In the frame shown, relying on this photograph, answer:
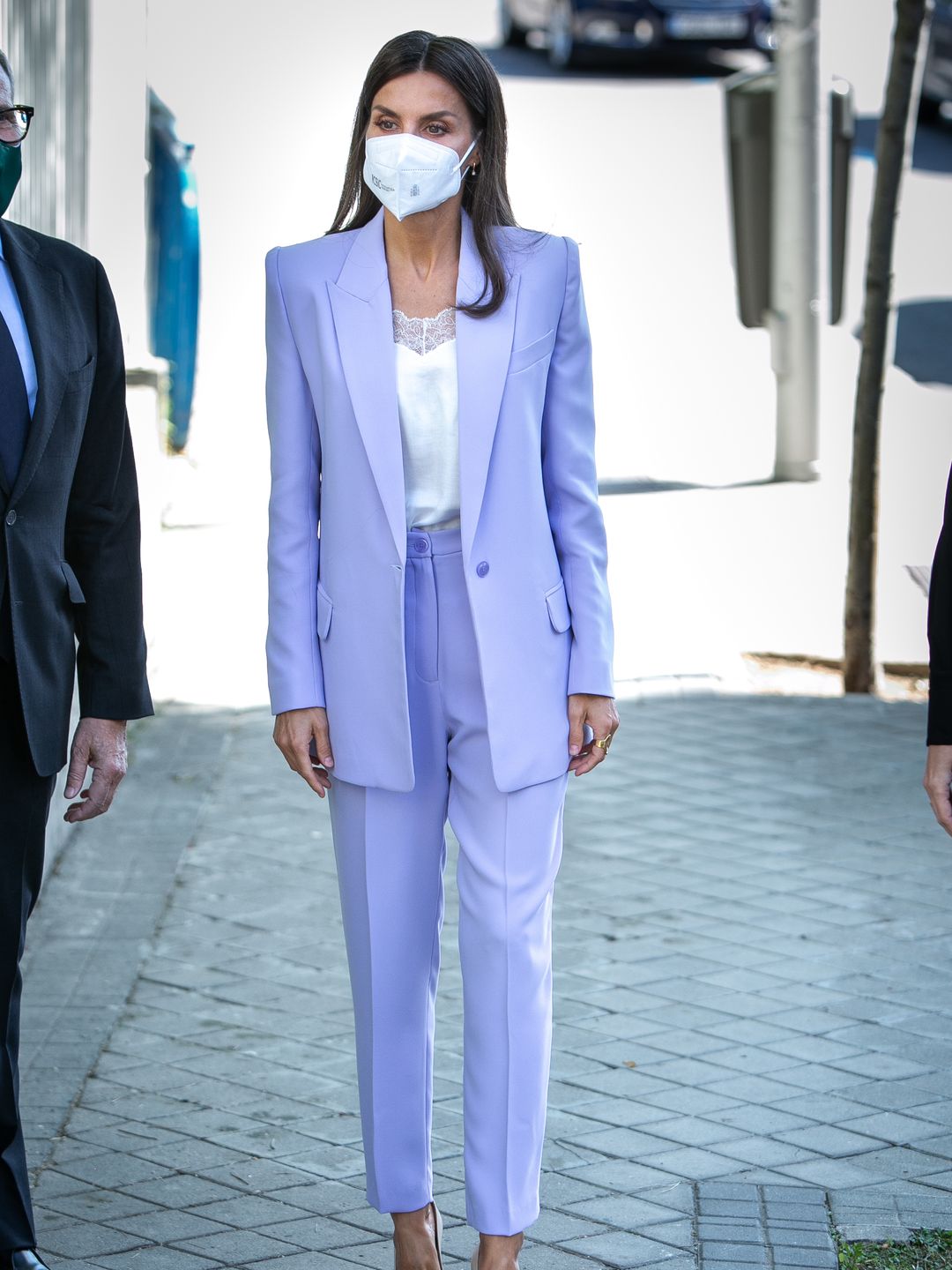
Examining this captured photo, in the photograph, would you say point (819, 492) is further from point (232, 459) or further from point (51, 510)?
point (51, 510)

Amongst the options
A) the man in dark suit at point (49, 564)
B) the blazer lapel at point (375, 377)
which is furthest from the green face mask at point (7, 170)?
the blazer lapel at point (375, 377)

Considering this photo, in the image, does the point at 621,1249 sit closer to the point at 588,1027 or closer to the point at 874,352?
the point at 588,1027

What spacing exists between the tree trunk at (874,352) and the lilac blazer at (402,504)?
18.3 ft

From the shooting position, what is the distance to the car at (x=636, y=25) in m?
16.8

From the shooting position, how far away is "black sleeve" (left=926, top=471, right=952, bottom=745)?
A: 309 cm

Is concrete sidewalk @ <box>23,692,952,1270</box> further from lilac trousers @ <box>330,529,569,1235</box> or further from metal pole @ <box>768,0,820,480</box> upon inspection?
metal pole @ <box>768,0,820,480</box>

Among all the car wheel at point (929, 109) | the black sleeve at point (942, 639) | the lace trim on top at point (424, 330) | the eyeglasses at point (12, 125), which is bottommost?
the black sleeve at point (942, 639)

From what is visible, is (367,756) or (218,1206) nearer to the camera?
(367,756)

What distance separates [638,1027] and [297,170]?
34.0 feet

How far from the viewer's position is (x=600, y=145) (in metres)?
16.6

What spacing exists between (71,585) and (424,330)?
2.49ft

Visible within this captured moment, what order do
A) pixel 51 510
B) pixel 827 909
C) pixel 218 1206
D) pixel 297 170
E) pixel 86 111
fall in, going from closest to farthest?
pixel 51 510 < pixel 218 1206 < pixel 827 909 < pixel 86 111 < pixel 297 170

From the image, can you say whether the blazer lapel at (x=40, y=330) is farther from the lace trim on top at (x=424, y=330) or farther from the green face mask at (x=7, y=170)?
the lace trim on top at (x=424, y=330)

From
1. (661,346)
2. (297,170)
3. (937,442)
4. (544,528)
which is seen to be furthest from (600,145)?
(544,528)
